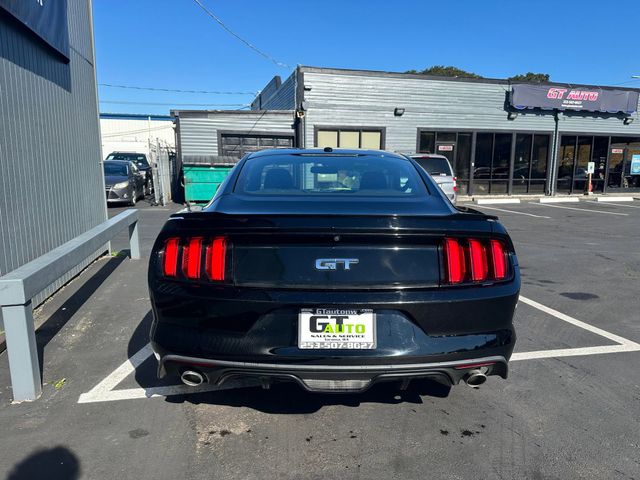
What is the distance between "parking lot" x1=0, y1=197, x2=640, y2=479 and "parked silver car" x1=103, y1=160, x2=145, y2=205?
36.6 ft

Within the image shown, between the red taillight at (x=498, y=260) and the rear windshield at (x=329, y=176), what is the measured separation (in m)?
0.75

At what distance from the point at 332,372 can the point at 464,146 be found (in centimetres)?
1885

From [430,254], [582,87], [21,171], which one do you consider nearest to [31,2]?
[21,171]

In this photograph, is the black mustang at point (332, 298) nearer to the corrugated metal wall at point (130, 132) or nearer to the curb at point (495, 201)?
the curb at point (495, 201)

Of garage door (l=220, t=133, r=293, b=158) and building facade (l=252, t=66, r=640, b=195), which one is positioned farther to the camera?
building facade (l=252, t=66, r=640, b=195)

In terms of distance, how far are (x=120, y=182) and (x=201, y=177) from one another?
254cm

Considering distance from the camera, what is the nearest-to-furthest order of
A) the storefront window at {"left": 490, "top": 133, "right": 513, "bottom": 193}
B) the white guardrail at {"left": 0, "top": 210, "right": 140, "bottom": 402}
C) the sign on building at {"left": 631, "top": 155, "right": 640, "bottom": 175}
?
1. the white guardrail at {"left": 0, "top": 210, "right": 140, "bottom": 402}
2. the storefront window at {"left": 490, "top": 133, "right": 513, "bottom": 193}
3. the sign on building at {"left": 631, "top": 155, "right": 640, "bottom": 175}

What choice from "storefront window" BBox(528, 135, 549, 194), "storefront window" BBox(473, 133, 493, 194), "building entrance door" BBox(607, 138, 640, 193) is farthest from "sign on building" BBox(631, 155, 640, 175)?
"storefront window" BBox(473, 133, 493, 194)

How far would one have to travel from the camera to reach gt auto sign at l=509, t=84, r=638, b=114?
1945cm

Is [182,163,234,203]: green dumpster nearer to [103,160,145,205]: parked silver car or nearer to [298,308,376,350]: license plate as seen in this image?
[103,160,145,205]: parked silver car

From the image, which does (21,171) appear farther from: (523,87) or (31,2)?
(523,87)

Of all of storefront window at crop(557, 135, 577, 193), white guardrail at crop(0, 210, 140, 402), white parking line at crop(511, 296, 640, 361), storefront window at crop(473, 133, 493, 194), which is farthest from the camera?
storefront window at crop(557, 135, 577, 193)

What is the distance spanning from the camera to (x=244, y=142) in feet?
57.5

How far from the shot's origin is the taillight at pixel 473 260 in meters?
2.32
